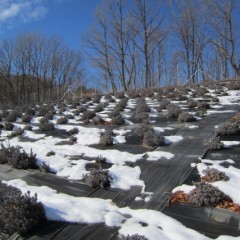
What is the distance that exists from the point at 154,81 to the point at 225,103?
1272 inches

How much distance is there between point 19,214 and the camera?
160 inches

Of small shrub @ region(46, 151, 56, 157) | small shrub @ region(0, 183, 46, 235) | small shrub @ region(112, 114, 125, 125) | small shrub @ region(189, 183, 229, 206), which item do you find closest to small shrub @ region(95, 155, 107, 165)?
small shrub @ region(46, 151, 56, 157)

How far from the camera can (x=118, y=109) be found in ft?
39.4

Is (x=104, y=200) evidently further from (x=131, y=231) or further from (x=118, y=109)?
(x=118, y=109)

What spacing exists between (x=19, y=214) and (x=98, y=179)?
1564 mm

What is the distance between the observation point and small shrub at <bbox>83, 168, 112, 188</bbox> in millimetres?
5250

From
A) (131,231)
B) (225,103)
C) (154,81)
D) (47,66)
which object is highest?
(47,66)

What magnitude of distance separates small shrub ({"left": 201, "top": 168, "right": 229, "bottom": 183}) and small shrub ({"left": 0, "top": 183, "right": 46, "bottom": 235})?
2.55m

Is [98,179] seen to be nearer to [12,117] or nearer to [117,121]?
[117,121]

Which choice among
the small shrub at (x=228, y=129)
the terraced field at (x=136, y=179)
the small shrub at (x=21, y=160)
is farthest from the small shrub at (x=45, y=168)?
the small shrub at (x=228, y=129)

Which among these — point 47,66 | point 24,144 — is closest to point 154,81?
point 47,66

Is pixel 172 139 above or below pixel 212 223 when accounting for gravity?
above

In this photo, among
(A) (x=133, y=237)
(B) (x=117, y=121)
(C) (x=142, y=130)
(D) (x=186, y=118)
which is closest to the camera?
(A) (x=133, y=237)

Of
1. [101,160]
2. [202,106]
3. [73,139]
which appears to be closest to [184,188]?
[101,160]
